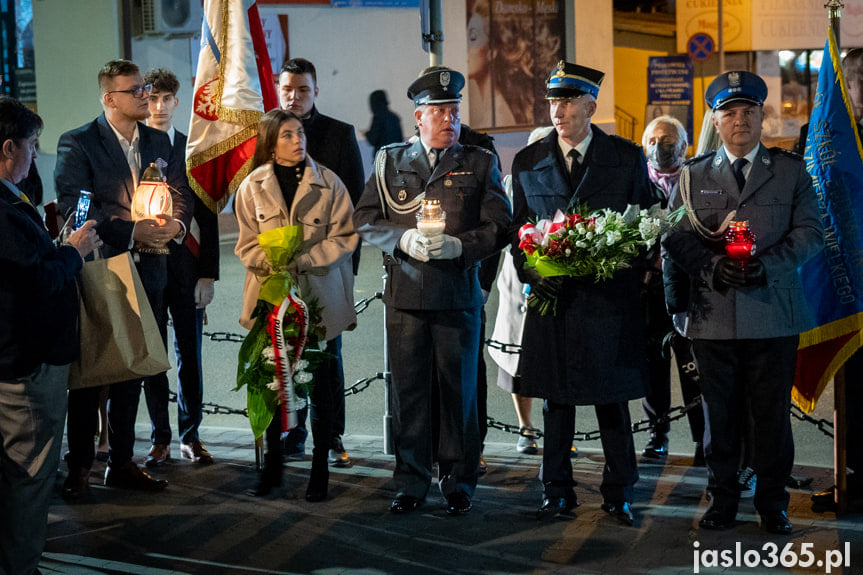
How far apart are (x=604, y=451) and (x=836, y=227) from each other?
73.9 inches

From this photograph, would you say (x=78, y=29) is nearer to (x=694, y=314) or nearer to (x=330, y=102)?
(x=330, y=102)

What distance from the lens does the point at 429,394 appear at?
652cm

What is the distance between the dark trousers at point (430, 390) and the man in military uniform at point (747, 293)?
131 centimetres

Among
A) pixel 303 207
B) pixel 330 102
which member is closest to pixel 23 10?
pixel 330 102

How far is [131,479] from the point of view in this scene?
693 cm

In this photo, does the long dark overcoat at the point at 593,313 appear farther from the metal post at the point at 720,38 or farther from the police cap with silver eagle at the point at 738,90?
the metal post at the point at 720,38

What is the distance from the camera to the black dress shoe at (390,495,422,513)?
6383 millimetres

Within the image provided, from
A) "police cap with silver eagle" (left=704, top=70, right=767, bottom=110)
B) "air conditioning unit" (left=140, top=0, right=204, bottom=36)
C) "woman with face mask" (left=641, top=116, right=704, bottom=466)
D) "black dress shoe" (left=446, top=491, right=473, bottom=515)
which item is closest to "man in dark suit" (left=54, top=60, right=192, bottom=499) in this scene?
"black dress shoe" (left=446, top=491, right=473, bottom=515)

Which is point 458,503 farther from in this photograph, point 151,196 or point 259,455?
point 151,196

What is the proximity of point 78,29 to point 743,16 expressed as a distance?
18899 millimetres

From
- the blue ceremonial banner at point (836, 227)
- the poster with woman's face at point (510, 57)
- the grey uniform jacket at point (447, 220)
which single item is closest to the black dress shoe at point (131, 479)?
the grey uniform jacket at point (447, 220)

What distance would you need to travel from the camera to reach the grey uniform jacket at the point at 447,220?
20.6ft

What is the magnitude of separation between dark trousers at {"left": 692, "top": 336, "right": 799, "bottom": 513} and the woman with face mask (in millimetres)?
1180

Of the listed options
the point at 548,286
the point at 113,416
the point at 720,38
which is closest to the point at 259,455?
the point at 113,416
